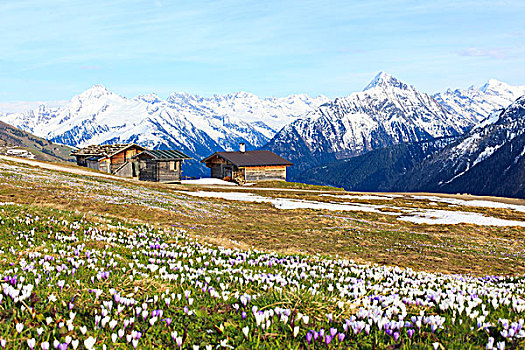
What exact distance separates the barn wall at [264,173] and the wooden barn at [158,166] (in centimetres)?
1931

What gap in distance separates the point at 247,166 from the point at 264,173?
6804mm

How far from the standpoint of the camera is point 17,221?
45.2 feet

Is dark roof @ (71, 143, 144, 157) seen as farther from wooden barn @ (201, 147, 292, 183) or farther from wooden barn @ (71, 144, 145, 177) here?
wooden barn @ (201, 147, 292, 183)

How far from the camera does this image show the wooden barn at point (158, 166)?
337 feet

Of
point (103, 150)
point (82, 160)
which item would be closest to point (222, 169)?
point (103, 150)

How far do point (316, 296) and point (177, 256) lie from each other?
4797mm

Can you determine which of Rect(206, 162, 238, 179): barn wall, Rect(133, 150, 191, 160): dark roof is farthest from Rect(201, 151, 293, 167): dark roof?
Rect(133, 150, 191, 160): dark roof

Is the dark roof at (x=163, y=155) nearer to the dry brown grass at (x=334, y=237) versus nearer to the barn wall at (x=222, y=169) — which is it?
the barn wall at (x=222, y=169)

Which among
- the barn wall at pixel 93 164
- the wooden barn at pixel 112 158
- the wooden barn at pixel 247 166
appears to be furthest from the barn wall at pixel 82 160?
A: the wooden barn at pixel 247 166

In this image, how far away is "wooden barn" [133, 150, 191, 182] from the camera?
10281cm

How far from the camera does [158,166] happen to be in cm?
10275

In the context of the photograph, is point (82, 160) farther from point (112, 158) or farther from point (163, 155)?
point (163, 155)

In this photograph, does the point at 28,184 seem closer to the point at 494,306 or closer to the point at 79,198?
the point at 79,198

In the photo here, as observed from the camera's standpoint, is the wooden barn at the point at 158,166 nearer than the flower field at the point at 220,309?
No
